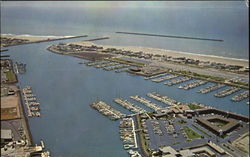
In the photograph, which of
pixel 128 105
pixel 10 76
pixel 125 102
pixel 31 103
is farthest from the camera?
pixel 10 76

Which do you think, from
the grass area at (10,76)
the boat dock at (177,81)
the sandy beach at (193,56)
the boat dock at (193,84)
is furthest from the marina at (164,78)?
the grass area at (10,76)

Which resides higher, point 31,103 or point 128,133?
point 31,103

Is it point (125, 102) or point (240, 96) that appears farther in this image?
point (240, 96)

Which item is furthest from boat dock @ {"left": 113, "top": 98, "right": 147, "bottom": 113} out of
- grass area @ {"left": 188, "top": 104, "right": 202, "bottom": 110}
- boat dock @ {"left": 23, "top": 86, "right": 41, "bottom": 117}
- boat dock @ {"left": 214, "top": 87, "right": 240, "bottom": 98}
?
boat dock @ {"left": 214, "top": 87, "right": 240, "bottom": 98}

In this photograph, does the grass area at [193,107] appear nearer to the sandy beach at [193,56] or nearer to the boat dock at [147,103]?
the boat dock at [147,103]

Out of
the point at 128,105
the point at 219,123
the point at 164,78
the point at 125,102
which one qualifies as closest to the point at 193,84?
the point at 164,78

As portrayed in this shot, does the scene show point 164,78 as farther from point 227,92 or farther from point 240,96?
point 240,96

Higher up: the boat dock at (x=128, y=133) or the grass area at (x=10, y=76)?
the grass area at (x=10, y=76)

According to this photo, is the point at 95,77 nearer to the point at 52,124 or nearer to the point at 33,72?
the point at 33,72
